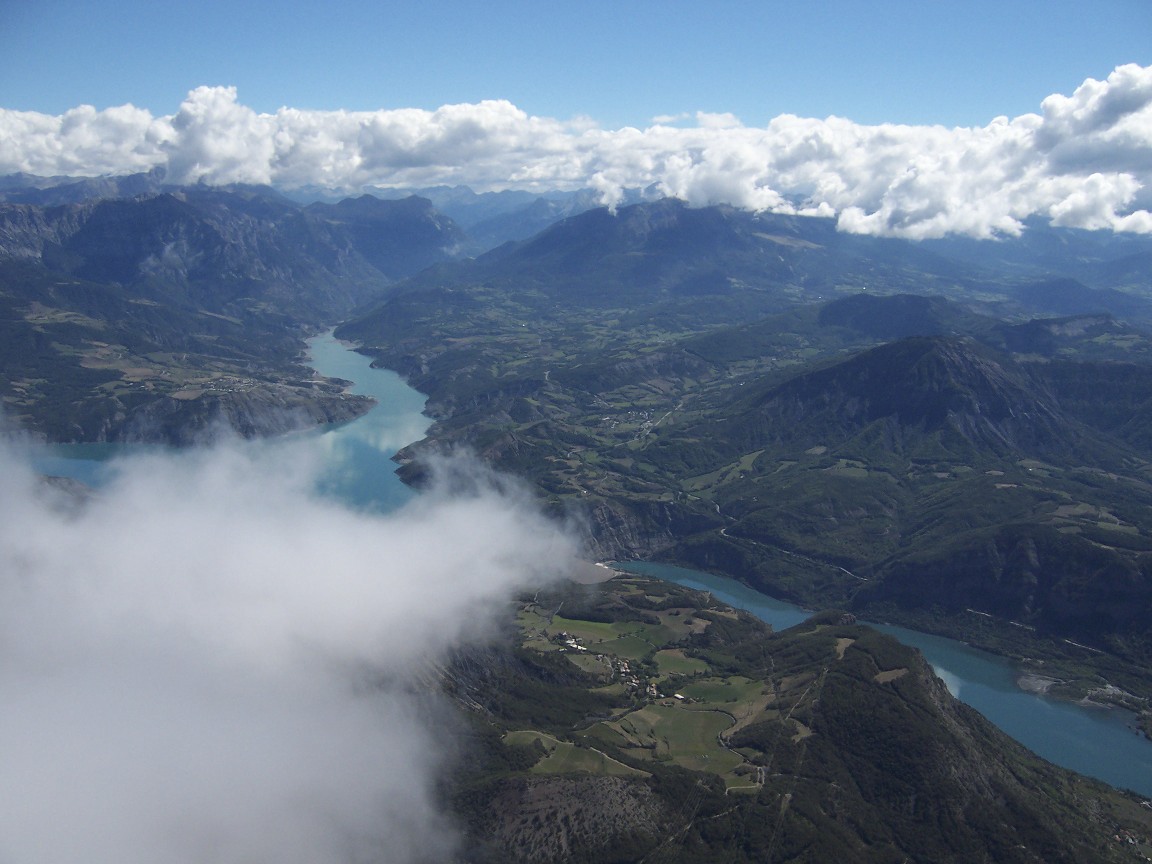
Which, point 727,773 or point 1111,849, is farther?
point 727,773

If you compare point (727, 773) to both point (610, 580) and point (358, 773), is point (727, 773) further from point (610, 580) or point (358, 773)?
point (610, 580)

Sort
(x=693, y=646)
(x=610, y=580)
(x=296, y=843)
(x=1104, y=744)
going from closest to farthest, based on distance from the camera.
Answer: (x=296, y=843)
(x=1104, y=744)
(x=693, y=646)
(x=610, y=580)

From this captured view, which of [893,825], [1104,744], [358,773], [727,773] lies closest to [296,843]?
[358,773]

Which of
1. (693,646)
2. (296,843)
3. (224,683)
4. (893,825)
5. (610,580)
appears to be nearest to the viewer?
(296,843)

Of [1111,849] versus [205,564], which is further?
[205,564]

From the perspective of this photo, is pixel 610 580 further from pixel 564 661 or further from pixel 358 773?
pixel 358 773

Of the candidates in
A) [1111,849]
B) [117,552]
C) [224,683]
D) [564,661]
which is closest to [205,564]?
[117,552]

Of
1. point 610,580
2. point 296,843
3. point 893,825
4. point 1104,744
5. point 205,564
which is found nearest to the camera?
point 296,843

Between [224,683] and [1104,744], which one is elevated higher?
[224,683]

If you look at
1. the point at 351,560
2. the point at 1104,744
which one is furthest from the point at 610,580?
the point at 1104,744
